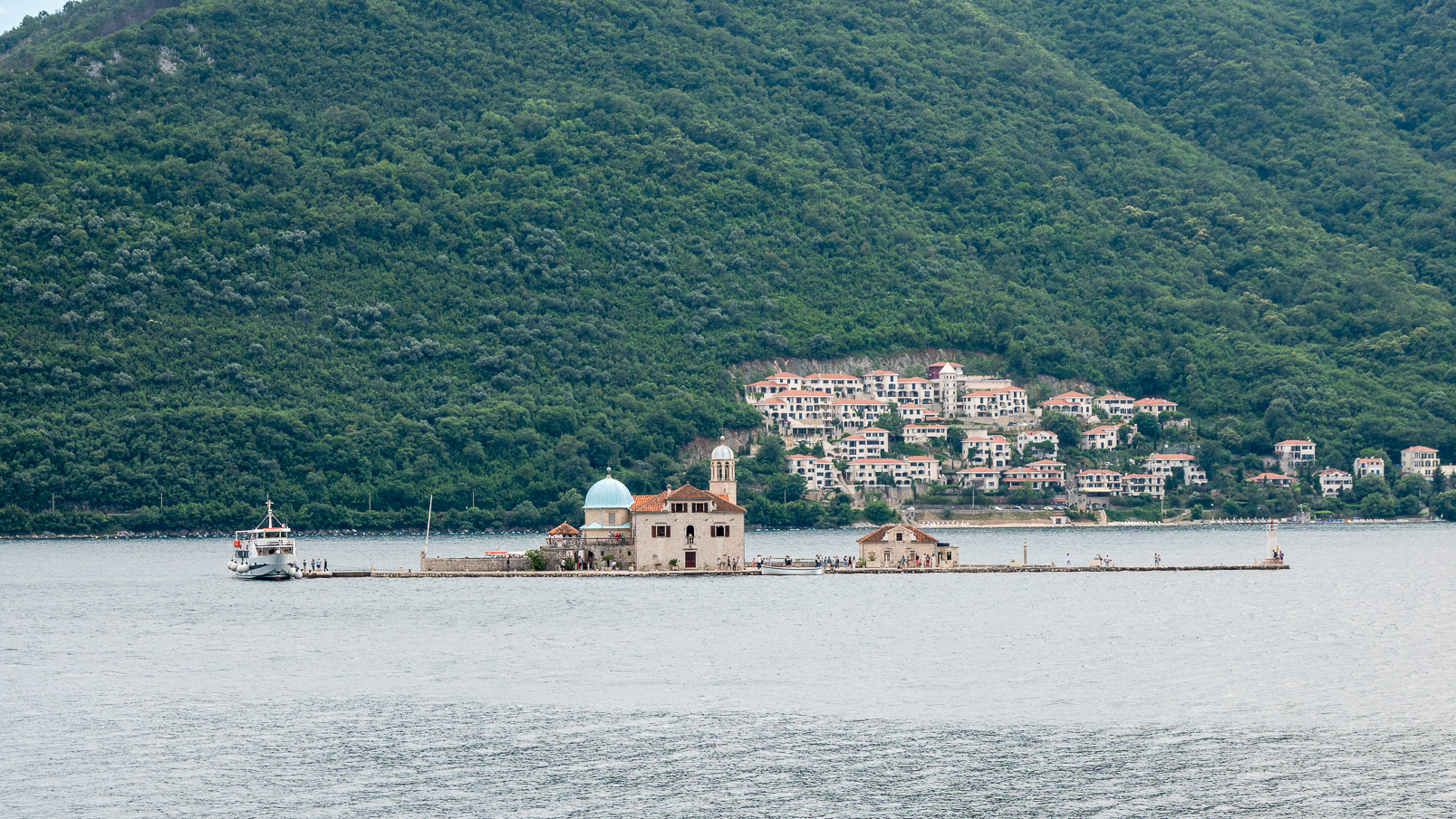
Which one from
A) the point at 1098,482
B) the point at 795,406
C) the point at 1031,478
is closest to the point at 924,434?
the point at 795,406

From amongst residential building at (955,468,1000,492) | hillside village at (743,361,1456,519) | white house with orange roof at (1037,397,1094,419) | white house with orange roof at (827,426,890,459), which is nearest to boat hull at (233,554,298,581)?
hillside village at (743,361,1456,519)

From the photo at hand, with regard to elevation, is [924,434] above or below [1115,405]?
below

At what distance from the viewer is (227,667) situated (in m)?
59.6

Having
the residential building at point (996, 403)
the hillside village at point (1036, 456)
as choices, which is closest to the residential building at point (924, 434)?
the hillside village at point (1036, 456)

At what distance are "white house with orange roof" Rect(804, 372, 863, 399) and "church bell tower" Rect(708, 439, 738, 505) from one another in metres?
77.8

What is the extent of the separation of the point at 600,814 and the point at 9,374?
125905 millimetres

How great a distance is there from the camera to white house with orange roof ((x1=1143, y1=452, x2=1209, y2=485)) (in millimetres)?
170750

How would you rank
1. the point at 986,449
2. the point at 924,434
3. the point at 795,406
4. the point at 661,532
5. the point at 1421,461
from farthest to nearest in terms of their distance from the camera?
1. the point at 924,434
2. the point at 795,406
3. the point at 986,449
4. the point at 1421,461
5. the point at 661,532

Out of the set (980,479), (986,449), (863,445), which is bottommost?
(980,479)

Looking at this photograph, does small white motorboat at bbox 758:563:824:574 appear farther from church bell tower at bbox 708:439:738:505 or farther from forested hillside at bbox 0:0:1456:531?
forested hillside at bbox 0:0:1456:531

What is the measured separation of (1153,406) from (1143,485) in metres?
15.4

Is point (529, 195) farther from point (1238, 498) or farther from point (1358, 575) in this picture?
point (1358, 575)

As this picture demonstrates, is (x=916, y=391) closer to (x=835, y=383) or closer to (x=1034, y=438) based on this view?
(x=835, y=383)

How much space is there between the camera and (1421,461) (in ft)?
563
